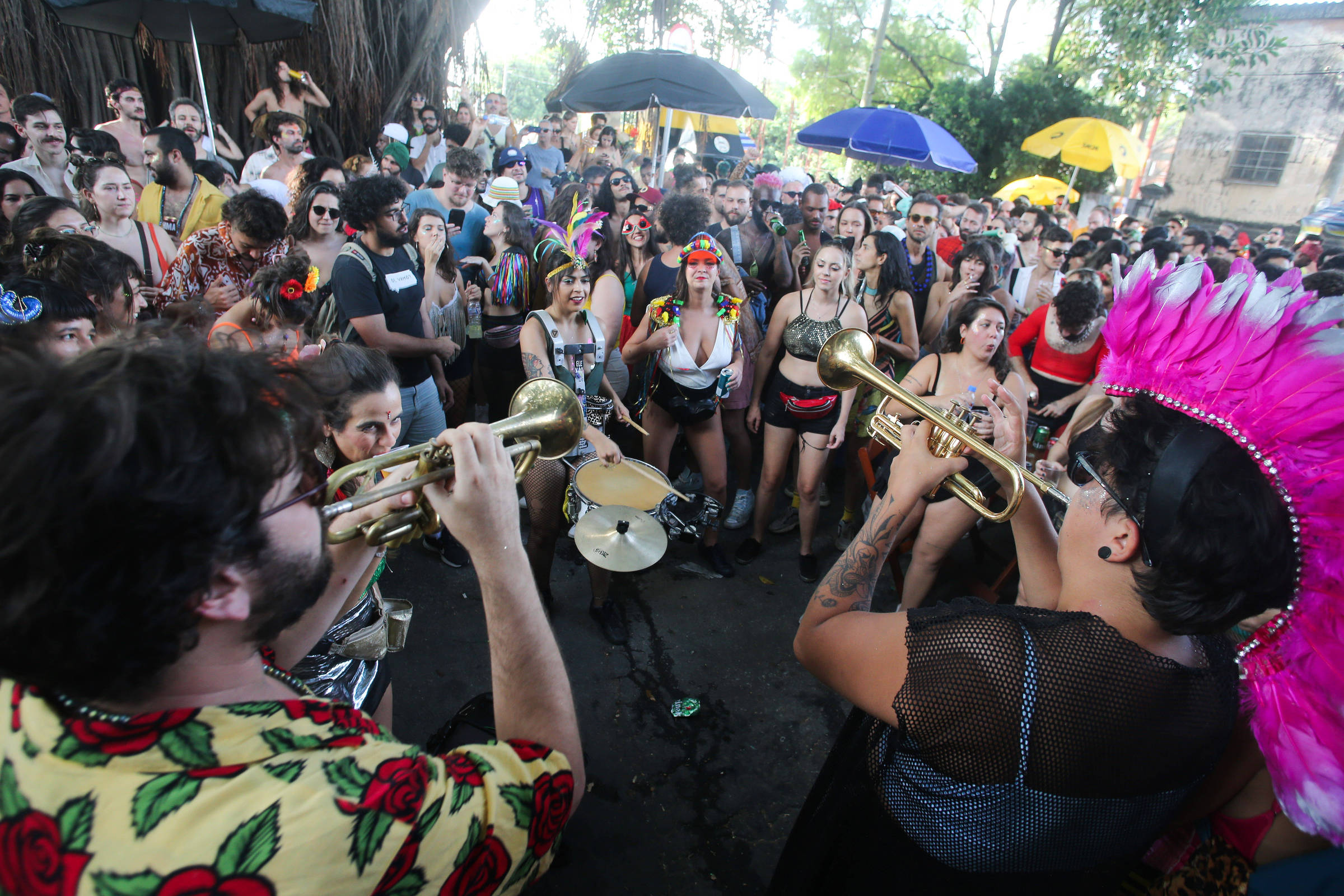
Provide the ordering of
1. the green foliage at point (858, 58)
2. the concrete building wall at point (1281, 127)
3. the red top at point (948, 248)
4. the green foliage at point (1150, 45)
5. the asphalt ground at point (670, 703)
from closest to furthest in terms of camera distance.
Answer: the asphalt ground at point (670, 703) → the red top at point (948, 248) → the green foliage at point (1150, 45) → the concrete building wall at point (1281, 127) → the green foliage at point (858, 58)

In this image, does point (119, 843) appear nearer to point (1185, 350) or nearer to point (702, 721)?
point (1185, 350)

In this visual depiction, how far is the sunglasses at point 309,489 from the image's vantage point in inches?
41.4

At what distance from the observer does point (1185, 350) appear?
1374 mm

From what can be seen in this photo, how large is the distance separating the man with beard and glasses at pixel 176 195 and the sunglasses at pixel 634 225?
3.19 m

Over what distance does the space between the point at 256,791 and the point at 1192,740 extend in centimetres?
164

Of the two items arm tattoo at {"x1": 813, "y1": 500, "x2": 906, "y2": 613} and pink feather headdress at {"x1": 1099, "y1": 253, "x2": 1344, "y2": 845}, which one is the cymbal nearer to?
arm tattoo at {"x1": 813, "y1": 500, "x2": 906, "y2": 613}

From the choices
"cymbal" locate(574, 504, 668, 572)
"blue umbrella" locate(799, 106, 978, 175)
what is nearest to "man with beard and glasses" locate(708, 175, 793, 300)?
"blue umbrella" locate(799, 106, 978, 175)

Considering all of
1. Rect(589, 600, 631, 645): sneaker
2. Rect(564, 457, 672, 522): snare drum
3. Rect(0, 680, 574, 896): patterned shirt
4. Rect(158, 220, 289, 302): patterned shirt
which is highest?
Rect(158, 220, 289, 302): patterned shirt

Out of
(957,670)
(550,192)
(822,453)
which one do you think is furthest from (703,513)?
(550,192)

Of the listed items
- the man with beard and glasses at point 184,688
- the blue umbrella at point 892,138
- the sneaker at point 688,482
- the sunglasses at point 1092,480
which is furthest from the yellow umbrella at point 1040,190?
the man with beard and glasses at point 184,688

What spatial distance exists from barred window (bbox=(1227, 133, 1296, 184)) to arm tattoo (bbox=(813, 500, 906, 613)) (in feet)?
97.2

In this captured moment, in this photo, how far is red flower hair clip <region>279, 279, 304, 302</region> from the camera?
3273 millimetres

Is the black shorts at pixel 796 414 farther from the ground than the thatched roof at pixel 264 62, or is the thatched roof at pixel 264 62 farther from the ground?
the thatched roof at pixel 264 62

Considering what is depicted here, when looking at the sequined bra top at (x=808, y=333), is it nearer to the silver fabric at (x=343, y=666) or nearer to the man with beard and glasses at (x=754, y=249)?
the man with beard and glasses at (x=754, y=249)
